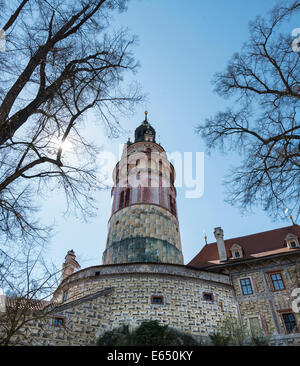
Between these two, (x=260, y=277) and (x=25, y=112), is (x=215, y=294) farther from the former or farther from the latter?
(x=25, y=112)

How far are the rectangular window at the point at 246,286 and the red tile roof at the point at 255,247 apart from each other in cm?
116

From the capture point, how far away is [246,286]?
1588cm

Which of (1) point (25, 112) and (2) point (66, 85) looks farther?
(2) point (66, 85)

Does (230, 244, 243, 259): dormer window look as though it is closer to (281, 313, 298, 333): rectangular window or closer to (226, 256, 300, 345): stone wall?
(226, 256, 300, 345): stone wall

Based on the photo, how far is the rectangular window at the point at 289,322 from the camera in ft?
45.2

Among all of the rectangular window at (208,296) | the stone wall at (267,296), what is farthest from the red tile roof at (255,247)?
the rectangular window at (208,296)

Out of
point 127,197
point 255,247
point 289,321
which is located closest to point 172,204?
point 127,197

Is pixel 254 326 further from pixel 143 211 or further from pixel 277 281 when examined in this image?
pixel 143 211

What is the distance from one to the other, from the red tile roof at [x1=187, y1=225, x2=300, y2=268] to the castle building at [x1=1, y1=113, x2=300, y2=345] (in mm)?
64

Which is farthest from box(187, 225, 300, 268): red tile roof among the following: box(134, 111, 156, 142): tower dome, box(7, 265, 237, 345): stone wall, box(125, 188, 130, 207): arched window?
box(134, 111, 156, 142): tower dome
